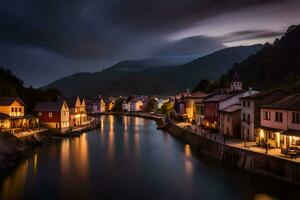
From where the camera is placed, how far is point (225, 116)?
53281 mm

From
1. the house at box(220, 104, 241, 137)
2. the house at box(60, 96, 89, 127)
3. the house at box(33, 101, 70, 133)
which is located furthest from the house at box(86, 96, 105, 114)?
the house at box(220, 104, 241, 137)

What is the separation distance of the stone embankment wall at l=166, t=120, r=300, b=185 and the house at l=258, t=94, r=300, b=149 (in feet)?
11.9

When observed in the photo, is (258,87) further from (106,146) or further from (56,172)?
(56,172)

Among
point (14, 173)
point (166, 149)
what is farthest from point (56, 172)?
point (166, 149)

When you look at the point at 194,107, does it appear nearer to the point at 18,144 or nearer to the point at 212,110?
the point at 212,110

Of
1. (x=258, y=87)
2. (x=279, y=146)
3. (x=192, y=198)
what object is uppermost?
(x=258, y=87)

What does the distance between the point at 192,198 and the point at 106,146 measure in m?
31.6

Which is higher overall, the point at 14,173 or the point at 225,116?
the point at 225,116

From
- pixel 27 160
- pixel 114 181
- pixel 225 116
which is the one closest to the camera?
pixel 114 181

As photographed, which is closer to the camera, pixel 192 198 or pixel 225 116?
pixel 192 198

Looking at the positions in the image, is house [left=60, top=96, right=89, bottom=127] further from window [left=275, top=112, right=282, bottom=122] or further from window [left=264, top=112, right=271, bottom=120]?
window [left=275, top=112, right=282, bottom=122]

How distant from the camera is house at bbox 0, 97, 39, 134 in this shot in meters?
58.1

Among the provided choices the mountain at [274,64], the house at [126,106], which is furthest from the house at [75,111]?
the house at [126,106]

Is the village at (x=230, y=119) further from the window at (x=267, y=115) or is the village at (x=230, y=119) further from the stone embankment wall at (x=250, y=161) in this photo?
the stone embankment wall at (x=250, y=161)
